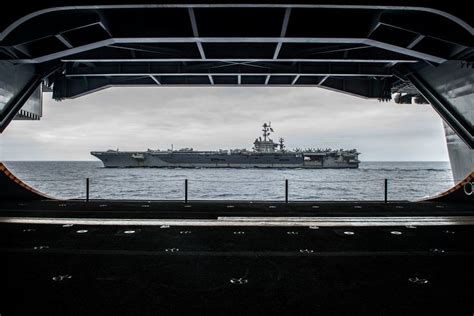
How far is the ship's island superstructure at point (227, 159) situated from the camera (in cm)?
8144

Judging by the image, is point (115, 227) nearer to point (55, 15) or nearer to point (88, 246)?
point (88, 246)

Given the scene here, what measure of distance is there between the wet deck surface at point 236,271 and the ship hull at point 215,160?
75410 millimetres

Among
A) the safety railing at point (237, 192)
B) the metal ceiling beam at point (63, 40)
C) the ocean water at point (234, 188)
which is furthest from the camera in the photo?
the ocean water at point (234, 188)

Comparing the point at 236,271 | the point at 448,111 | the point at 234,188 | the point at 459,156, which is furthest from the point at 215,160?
the point at 236,271

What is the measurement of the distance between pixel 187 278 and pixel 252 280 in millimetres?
923

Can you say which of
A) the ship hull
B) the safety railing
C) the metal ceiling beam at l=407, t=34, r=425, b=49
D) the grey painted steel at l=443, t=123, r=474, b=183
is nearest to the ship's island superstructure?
the ship hull

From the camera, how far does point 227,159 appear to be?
8338 cm

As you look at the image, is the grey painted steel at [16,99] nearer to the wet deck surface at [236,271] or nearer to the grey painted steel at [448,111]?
the wet deck surface at [236,271]

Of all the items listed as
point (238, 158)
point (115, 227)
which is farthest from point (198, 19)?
point (238, 158)

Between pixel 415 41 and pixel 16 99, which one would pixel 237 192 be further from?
pixel 415 41

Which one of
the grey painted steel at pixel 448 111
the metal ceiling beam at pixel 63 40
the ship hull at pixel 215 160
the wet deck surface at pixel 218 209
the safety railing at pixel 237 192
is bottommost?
the safety railing at pixel 237 192

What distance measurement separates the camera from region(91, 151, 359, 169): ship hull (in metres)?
81.5

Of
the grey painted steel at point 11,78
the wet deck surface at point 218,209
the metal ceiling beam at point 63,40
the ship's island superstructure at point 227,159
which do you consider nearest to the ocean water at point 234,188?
the wet deck surface at point 218,209

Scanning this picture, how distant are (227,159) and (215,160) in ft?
12.5
